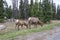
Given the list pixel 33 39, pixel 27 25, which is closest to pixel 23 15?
pixel 27 25

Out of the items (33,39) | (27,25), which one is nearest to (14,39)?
(33,39)

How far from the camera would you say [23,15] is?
56812 millimetres

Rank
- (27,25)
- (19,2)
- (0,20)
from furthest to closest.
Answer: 1. (19,2)
2. (0,20)
3. (27,25)

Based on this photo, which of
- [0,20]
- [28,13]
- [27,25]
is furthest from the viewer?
[28,13]

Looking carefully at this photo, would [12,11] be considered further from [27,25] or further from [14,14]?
[27,25]

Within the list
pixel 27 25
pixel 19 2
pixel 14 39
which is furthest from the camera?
pixel 19 2

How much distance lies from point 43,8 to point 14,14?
17239 mm

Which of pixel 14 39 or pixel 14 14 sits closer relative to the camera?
pixel 14 39

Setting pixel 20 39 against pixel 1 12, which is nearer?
pixel 20 39

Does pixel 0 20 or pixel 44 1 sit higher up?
pixel 44 1

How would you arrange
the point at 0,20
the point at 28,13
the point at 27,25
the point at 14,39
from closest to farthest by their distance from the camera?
the point at 14,39 < the point at 27,25 < the point at 0,20 < the point at 28,13

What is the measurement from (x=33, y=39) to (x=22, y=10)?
1681 inches

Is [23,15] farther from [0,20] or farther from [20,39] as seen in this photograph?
[20,39]

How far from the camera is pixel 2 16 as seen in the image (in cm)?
4181
